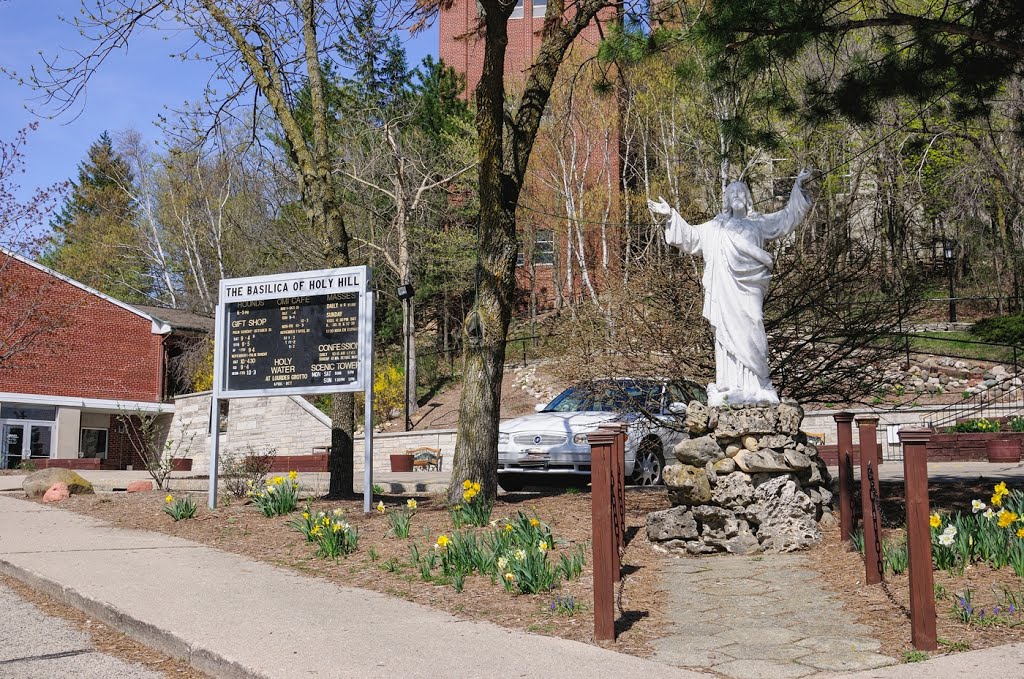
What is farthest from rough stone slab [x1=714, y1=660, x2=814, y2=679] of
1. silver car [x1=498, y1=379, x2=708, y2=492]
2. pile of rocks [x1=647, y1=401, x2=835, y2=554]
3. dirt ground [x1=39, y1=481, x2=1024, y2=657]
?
silver car [x1=498, y1=379, x2=708, y2=492]

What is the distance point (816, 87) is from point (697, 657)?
6.71 metres

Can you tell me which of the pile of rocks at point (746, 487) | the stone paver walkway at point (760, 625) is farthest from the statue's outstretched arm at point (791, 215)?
the stone paver walkway at point (760, 625)

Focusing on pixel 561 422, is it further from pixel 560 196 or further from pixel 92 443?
pixel 92 443

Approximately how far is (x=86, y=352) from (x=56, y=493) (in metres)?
24.0

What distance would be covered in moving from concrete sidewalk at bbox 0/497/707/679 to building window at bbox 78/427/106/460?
2902cm

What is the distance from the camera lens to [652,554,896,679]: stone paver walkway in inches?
191

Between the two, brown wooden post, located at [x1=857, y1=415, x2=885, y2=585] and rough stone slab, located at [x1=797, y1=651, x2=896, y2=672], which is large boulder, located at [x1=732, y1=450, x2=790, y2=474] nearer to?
brown wooden post, located at [x1=857, y1=415, x2=885, y2=585]

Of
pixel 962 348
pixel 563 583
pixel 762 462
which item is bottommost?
pixel 563 583

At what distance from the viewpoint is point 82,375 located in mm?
35438

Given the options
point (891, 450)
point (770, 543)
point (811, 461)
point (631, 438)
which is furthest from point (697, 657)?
point (891, 450)

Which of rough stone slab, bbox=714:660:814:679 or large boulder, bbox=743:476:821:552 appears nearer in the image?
rough stone slab, bbox=714:660:814:679

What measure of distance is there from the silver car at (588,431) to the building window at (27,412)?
25931 mm

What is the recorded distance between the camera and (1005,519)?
6.12 m

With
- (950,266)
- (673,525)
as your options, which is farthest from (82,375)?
(673,525)
